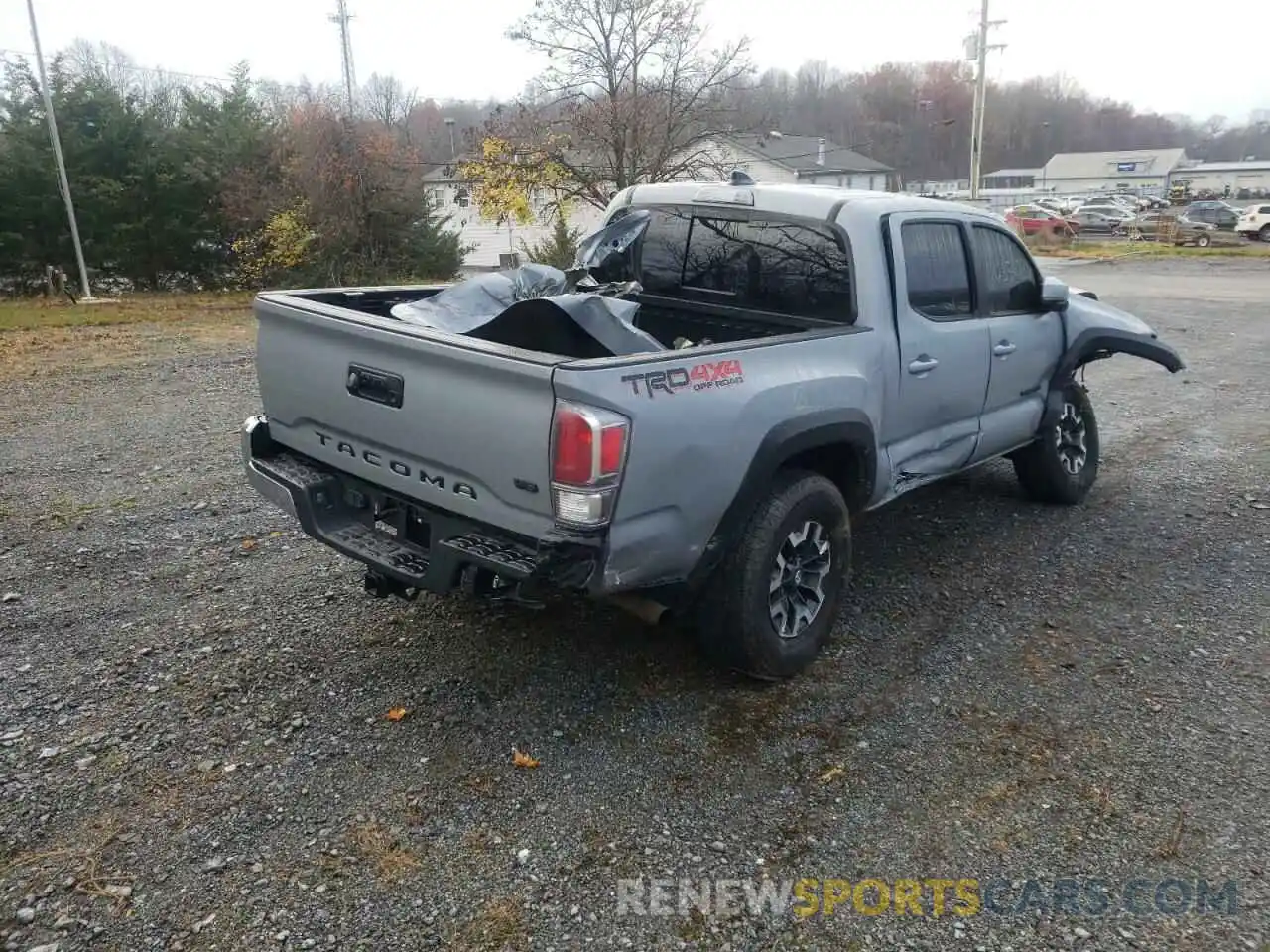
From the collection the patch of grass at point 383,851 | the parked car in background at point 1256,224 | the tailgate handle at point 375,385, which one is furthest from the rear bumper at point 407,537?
the parked car in background at point 1256,224

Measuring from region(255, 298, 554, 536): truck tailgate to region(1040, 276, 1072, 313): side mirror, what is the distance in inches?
142

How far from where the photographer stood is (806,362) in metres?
3.69

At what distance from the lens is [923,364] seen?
4410mm

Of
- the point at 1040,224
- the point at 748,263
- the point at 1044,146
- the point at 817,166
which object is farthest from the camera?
the point at 1044,146

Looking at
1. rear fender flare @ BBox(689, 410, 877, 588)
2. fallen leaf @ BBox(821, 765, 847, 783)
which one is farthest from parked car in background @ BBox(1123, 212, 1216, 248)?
fallen leaf @ BBox(821, 765, 847, 783)

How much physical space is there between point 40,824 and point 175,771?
Result: 0.40m

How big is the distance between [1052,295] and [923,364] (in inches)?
57.8

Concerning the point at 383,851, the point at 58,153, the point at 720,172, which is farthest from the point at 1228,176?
the point at 383,851

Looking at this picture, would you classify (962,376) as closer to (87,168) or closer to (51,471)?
(51,471)

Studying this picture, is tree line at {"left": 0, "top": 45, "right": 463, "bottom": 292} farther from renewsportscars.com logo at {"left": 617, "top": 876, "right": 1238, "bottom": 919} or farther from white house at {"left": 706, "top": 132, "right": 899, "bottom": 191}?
white house at {"left": 706, "top": 132, "right": 899, "bottom": 191}

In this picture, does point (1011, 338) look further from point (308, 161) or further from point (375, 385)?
point (308, 161)

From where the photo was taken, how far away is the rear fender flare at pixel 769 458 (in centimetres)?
344

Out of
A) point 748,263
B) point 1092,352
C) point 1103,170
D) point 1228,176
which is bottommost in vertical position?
point 1092,352

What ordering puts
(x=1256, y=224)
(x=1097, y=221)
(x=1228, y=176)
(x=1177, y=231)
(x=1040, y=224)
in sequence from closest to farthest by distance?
(x=1177, y=231) < (x=1256, y=224) < (x=1040, y=224) < (x=1097, y=221) < (x=1228, y=176)
